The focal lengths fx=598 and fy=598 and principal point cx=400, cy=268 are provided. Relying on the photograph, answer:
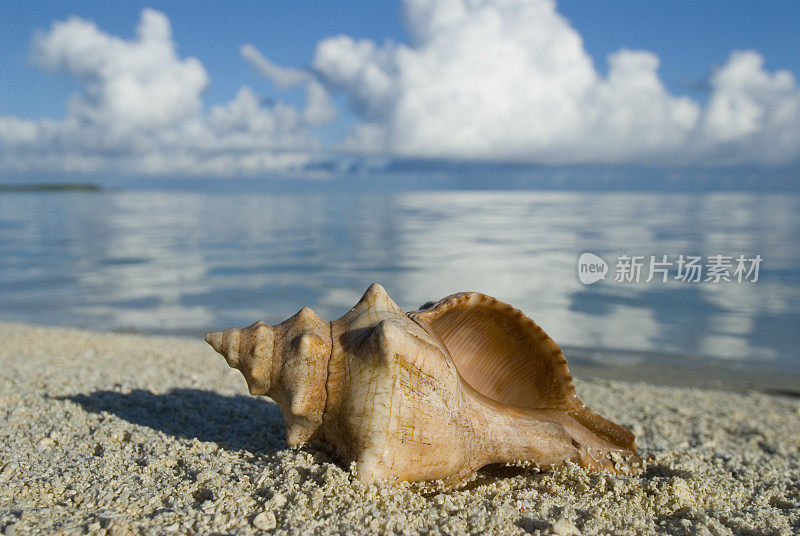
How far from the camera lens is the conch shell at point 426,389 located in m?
2.42

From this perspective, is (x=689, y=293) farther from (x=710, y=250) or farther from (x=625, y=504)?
(x=625, y=504)

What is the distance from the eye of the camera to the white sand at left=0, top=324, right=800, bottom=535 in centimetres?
222

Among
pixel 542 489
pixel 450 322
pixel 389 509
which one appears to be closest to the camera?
pixel 389 509

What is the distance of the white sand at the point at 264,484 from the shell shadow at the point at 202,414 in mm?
14

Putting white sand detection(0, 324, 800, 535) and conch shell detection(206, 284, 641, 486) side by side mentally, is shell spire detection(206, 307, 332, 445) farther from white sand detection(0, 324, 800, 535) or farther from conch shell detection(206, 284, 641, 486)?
white sand detection(0, 324, 800, 535)

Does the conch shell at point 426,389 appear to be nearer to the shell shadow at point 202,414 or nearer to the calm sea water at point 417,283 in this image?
the shell shadow at point 202,414

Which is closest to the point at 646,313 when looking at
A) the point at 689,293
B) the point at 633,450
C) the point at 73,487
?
the point at 689,293

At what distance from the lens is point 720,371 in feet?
21.9

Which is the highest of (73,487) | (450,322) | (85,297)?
(450,322)

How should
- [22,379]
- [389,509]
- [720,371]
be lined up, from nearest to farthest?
[389,509] → [22,379] → [720,371]

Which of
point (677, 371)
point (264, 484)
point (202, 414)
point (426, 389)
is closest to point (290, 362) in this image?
point (264, 484)

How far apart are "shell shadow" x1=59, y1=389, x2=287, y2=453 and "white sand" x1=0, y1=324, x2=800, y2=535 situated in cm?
1

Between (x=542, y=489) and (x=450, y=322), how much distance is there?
0.89m

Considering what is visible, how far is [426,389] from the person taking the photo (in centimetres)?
246
